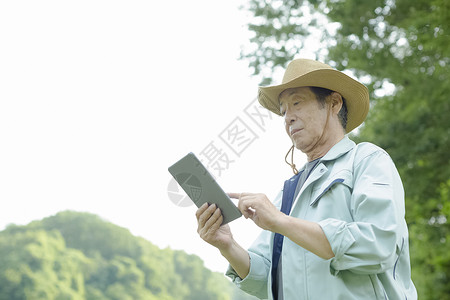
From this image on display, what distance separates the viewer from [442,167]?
9.34m

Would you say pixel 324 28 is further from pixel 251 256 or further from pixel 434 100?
pixel 251 256

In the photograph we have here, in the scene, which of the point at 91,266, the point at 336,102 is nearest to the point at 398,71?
the point at 336,102

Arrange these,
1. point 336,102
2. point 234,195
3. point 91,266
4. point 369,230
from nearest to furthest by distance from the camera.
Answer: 1. point 369,230
2. point 234,195
3. point 336,102
4. point 91,266

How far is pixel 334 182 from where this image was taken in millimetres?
1798

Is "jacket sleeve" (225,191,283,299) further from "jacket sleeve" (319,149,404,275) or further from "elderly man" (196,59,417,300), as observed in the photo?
"jacket sleeve" (319,149,404,275)

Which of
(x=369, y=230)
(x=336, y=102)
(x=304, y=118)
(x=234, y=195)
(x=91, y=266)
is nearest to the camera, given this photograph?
(x=369, y=230)

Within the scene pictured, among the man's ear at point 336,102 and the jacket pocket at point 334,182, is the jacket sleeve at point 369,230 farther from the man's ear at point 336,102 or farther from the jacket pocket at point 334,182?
the man's ear at point 336,102

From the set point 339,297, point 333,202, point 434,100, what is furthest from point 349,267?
point 434,100

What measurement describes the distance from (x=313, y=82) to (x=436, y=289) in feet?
31.9

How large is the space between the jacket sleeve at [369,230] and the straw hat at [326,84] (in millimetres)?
594

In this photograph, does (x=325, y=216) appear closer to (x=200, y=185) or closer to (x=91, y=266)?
(x=200, y=185)

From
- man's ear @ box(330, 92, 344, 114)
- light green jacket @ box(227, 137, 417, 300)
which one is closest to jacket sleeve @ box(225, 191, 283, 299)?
light green jacket @ box(227, 137, 417, 300)

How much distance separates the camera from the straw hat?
214 cm

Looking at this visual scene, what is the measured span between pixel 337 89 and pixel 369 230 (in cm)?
81
